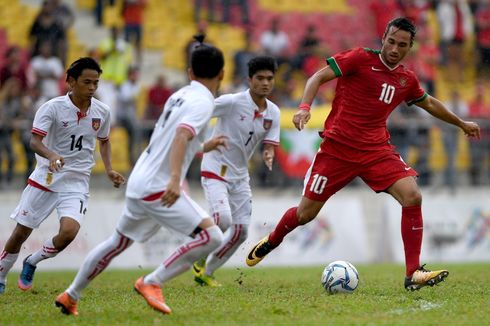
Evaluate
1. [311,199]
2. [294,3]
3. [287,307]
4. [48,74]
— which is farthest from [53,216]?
[294,3]

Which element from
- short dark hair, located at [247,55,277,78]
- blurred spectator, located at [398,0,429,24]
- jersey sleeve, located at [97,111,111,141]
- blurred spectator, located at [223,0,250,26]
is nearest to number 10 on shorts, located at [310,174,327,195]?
short dark hair, located at [247,55,277,78]

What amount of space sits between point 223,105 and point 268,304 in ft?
9.62

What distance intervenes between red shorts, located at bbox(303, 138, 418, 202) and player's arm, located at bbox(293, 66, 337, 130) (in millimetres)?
796

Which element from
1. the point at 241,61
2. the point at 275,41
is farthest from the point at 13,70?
the point at 275,41

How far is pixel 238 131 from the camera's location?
11227 mm

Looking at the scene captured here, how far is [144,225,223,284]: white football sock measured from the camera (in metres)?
7.88

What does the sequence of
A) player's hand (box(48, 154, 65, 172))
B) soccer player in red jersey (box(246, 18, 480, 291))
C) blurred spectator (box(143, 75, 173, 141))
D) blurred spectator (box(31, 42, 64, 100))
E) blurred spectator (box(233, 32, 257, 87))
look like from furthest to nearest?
blurred spectator (box(233, 32, 257, 87))
blurred spectator (box(143, 75, 173, 141))
blurred spectator (box(31, 42, 64, 100))
soccer player in red jersey (box(246, 18, 480, 291))
player's hand (box(48, 154, 65, 172))

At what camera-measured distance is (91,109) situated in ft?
35.0

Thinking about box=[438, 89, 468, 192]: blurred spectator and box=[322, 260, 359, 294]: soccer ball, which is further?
box=[438, 89, 468, 192]: blurred spectator

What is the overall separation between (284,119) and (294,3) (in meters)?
7.71

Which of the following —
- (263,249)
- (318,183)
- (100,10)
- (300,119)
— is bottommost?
(263,249)

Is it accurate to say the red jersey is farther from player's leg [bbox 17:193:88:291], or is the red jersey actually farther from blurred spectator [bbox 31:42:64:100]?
blurred spectator [bbox 31:42:64:100]

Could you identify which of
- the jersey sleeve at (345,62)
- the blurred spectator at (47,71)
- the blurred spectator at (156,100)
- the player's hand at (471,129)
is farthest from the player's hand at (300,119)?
the blurred spectator at (47,71)

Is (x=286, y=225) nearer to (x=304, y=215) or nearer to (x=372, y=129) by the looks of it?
(x=304, y=215)
